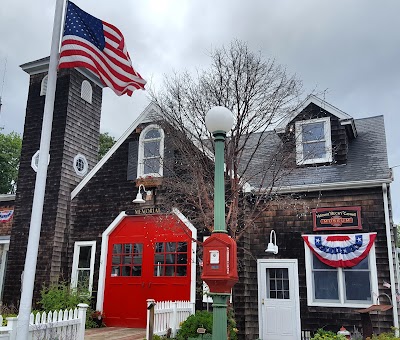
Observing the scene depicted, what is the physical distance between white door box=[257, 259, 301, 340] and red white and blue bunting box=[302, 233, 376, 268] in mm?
811

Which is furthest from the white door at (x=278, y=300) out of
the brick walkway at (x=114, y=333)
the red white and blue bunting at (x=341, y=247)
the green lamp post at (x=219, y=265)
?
the green lamp post at (x=219, y=265)

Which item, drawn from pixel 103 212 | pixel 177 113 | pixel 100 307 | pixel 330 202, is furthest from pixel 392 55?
pixel 100 307

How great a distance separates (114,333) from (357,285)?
6562mm

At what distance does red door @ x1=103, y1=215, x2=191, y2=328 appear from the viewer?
40.4 feet

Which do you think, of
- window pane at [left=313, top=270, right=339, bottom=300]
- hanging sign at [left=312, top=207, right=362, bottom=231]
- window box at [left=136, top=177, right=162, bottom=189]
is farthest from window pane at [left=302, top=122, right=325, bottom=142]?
window box at [left=136, top=177, right=162, bottom=189]

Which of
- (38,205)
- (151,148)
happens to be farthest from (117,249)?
(38,205)

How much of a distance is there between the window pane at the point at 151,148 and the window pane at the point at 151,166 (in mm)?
193

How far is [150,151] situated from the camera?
13.7 metres

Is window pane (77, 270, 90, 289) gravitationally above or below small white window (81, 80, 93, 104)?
below

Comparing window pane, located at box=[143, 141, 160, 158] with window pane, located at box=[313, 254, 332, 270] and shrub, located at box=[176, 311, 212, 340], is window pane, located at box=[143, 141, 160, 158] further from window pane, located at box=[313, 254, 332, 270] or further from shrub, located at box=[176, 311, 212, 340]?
window pane, located at box=[313, 254, 332, 270]

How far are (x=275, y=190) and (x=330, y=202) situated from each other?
5.07ft

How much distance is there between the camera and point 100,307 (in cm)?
1297

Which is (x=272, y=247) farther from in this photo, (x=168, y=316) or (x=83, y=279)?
(x=83, y=279)

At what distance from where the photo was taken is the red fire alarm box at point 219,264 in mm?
5016
